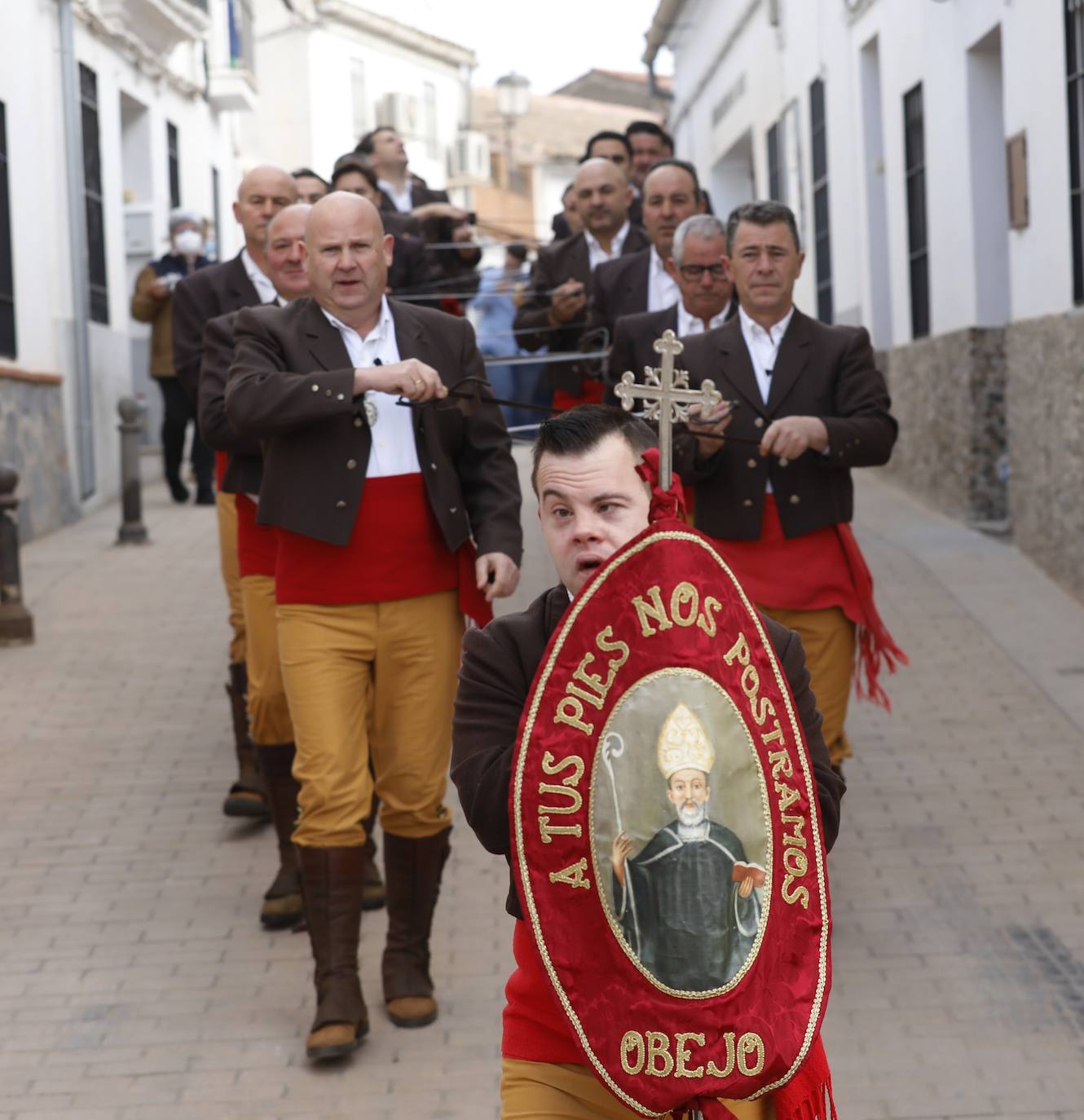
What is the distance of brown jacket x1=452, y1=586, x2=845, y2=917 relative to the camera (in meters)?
2.78

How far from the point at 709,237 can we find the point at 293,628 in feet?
6.96

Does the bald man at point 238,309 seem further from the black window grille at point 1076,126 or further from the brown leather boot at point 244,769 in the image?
the black window grille at point 1076,126

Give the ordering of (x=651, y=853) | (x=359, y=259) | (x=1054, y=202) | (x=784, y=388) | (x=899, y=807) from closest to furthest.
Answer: (x=651, y=853)
(x=359, y=259)
(x=784, y=388)
(x=899, y=807)
(x=1054, y=202)

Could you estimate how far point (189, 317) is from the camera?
262 inches

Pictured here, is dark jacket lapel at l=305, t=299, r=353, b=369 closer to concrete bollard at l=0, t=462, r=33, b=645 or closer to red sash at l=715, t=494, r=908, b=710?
red sash at l=715, t=494, r=908, b=710

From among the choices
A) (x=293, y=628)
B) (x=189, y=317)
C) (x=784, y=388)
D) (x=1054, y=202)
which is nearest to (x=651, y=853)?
(x=293, y=628)

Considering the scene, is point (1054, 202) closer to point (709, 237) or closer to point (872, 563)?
point (872, 563)

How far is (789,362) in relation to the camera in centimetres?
573

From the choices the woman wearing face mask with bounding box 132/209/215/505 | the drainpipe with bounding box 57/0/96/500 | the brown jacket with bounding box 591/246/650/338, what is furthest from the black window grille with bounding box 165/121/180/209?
the brown jacket with bounding box 591/246/650/338

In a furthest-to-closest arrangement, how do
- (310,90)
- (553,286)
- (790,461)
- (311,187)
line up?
(310,90) < (553,286) < (311,187) < (790,461)


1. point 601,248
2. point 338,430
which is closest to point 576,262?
point 601,248

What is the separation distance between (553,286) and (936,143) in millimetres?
5531

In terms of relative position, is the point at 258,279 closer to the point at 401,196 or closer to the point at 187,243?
the point at 401,196

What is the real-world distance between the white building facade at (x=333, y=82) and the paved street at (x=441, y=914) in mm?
30113
